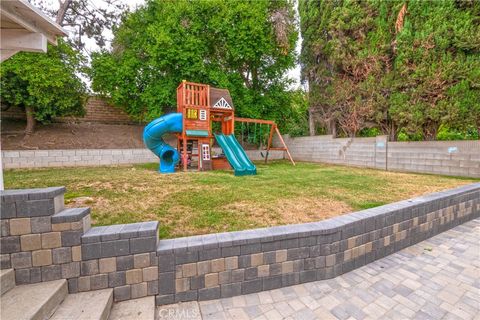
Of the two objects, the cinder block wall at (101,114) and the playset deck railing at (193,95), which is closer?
the playset deck railing at (193,95)

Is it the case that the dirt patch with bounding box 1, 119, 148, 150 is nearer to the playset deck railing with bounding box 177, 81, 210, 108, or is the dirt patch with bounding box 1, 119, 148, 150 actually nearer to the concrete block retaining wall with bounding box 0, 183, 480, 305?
the playset deck railing with bounding box 177, 81, 210, 108

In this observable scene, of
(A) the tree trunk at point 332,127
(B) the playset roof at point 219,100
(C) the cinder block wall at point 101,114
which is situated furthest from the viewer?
(C) the cinder block wall at point 101,114

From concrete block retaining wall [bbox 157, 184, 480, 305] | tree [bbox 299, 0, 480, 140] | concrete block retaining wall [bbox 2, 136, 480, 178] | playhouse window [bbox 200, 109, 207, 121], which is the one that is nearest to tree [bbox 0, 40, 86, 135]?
concrete block retaining wall [bbox 2, 136, 480, 178]

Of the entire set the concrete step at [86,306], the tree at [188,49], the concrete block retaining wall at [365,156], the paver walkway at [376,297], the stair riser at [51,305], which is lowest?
the paver walkway at [376,297]

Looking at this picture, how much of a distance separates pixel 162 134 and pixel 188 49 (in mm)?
4166

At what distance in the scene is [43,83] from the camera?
714cm

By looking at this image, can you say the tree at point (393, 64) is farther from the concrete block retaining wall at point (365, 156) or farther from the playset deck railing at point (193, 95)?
the playset deck railing at point (193, 95)

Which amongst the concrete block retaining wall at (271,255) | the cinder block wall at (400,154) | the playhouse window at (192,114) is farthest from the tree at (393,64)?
the playhouse window at (192,114)

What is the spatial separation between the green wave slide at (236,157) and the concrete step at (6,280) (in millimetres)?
4898

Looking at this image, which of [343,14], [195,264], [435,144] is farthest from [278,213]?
[343,14]

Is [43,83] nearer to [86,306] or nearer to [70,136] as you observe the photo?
[70,136]

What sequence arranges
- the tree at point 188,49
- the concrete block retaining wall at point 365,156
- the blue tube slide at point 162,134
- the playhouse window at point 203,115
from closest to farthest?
the concrete block retaining wall at point 365,156 < the blue tube slide at point 162,134 < the playhouse window at point 203,115 < the tree at point 188,49

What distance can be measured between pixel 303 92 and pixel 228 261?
11.6m

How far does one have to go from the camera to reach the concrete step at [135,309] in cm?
164
